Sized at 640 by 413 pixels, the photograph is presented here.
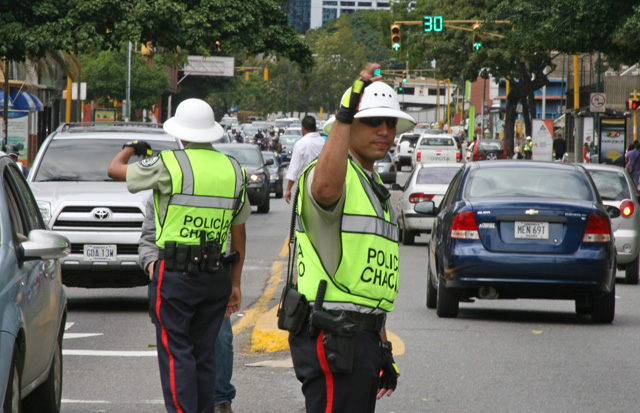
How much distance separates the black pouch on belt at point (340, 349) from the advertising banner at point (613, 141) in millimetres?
36413

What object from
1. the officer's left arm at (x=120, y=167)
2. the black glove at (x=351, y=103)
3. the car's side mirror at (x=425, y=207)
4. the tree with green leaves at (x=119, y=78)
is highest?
the tree with green leaves at (x=119, y=78)

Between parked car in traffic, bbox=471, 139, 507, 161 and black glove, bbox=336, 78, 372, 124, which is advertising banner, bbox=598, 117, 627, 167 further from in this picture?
black glove, bbox=336, 78, 372, 124

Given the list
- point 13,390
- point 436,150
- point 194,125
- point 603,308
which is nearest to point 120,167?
point 194,125

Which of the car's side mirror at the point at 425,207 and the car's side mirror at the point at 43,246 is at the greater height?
the car's side mirror at the point at 43,246

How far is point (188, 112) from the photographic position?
6473mm

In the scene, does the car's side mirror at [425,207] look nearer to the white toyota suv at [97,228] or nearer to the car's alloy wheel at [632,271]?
the white toyota suv at [97,228]

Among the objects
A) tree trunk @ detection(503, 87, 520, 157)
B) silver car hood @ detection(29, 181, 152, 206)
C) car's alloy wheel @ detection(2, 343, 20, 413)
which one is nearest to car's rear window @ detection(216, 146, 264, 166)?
silver car hood @ detection(29, 181, 152, 206)

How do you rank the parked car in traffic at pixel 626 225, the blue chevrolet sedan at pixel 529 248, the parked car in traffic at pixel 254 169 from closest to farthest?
the blue chevrolet sedan at pixel 529 248 < the parked car in traffic at pixel 626 225 < the parked car in traffic at pixel 254 169

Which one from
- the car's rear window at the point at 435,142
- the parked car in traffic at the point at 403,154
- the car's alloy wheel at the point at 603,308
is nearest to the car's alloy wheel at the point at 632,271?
the car's alloy wheel at the point at 603,308

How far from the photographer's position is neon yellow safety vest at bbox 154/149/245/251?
6195 millimetres

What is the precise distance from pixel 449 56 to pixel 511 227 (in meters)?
52.3

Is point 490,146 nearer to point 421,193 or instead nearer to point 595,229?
point 421,193

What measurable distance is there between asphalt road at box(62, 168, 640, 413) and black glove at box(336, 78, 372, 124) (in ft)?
11.8

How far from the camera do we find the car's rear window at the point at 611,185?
15.8m
